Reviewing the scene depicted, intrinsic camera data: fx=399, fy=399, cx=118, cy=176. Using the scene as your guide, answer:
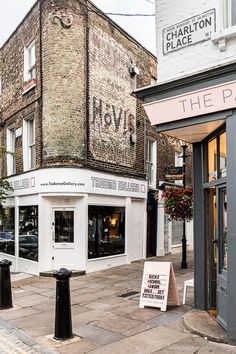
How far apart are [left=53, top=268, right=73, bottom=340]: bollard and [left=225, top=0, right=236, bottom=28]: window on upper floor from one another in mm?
4720

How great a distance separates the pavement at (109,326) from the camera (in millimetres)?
5734

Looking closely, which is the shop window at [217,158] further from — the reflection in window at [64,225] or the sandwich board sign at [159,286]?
the reflection in window at [64,225]

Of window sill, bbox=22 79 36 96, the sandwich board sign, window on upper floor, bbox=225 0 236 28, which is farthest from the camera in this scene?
window sill, bbox=22 79 36 96

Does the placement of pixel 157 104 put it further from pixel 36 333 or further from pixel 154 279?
pixel 36 333

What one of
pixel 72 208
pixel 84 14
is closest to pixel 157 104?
pixel 72 208

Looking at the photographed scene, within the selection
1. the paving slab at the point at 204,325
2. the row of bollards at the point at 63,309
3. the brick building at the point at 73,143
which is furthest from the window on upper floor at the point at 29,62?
the paving slab at the point at 204,325

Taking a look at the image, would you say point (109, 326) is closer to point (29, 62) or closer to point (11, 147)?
point (11, 147)

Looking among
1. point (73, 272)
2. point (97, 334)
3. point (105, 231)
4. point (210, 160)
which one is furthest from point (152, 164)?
point (97, 334)

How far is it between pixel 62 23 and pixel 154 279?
29.1 ft

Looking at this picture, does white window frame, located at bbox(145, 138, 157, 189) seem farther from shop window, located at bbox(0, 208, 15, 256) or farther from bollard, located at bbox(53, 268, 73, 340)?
bollard, located at bbox(53, 268, 73, 340)

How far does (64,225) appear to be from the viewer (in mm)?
12797

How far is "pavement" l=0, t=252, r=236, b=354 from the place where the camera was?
5.73 meters

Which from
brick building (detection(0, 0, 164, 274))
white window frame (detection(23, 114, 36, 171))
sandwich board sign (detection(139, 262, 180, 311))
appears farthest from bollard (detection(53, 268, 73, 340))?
white window frame (detection(23, 114, 36, 171))

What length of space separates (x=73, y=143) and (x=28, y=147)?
2613 millimetres
